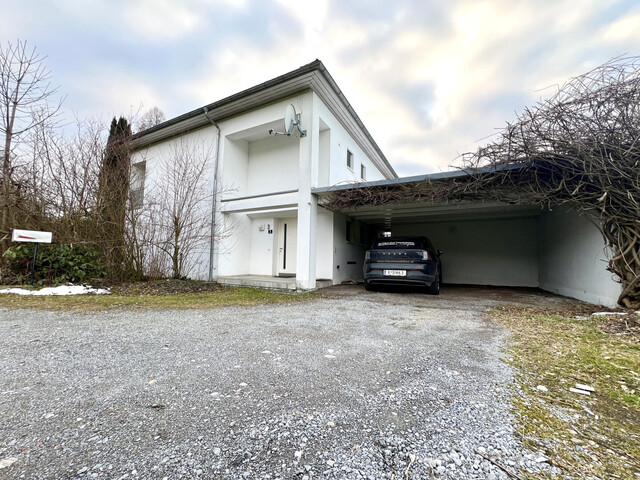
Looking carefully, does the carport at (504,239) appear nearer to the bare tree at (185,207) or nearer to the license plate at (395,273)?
the license plate at (395,273)

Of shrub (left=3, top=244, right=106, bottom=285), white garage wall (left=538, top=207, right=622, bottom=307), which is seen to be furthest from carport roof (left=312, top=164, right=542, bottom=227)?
shrub (left=3, top=244, right=106, bottom=285)

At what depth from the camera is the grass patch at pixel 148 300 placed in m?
5.08

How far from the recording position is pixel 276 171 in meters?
9.60

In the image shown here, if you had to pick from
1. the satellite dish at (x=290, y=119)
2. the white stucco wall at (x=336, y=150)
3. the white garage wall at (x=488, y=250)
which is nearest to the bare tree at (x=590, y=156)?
the white stucco wall at (x=336, y=150)

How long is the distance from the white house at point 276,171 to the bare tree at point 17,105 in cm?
251

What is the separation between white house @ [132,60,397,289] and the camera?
782cm

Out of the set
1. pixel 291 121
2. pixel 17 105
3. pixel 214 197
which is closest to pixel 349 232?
pixel 291 121

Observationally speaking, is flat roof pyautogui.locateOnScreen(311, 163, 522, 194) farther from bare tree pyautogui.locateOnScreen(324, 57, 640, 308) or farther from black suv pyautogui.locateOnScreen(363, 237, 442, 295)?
black suv pyautogui.locateOnScreen(363, 237, 442, 295)

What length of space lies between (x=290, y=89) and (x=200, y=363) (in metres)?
7.92

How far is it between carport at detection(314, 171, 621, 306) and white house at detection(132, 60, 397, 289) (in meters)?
1.27

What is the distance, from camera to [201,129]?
389 inches

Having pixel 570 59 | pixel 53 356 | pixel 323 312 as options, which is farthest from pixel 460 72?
pixel 53 356

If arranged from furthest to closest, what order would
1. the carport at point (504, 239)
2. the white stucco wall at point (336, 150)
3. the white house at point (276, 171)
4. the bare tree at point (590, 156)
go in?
the white stucco wall at point (336, 150), the white house at point (276, 171), the carport at point (504, 239), the bare tree at point (590, 156)

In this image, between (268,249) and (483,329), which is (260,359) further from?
(268,249)
